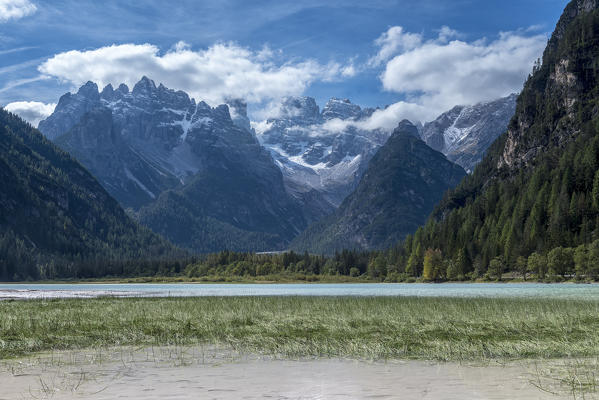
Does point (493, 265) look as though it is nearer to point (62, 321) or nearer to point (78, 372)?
point (62, 321)

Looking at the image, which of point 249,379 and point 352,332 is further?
point 352,332

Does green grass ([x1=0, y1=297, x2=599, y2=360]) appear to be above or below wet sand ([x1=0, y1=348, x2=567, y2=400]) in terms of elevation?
below

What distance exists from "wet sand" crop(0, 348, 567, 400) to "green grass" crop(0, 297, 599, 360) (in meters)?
3.10

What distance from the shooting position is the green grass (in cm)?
2961

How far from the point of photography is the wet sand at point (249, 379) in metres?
19.3

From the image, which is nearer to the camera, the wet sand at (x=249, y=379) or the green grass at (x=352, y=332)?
the wet sand at (x=249, y=379)

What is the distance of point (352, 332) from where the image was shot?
124ft

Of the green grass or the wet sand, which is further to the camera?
the green grass

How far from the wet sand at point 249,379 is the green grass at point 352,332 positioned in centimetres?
310

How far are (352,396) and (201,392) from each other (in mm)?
5024

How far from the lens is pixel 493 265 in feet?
615

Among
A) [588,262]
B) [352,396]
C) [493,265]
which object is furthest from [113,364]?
[493,265]

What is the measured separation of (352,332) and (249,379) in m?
16.2

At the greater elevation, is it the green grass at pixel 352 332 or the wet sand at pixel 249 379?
the wet sand at pixel 249 379
